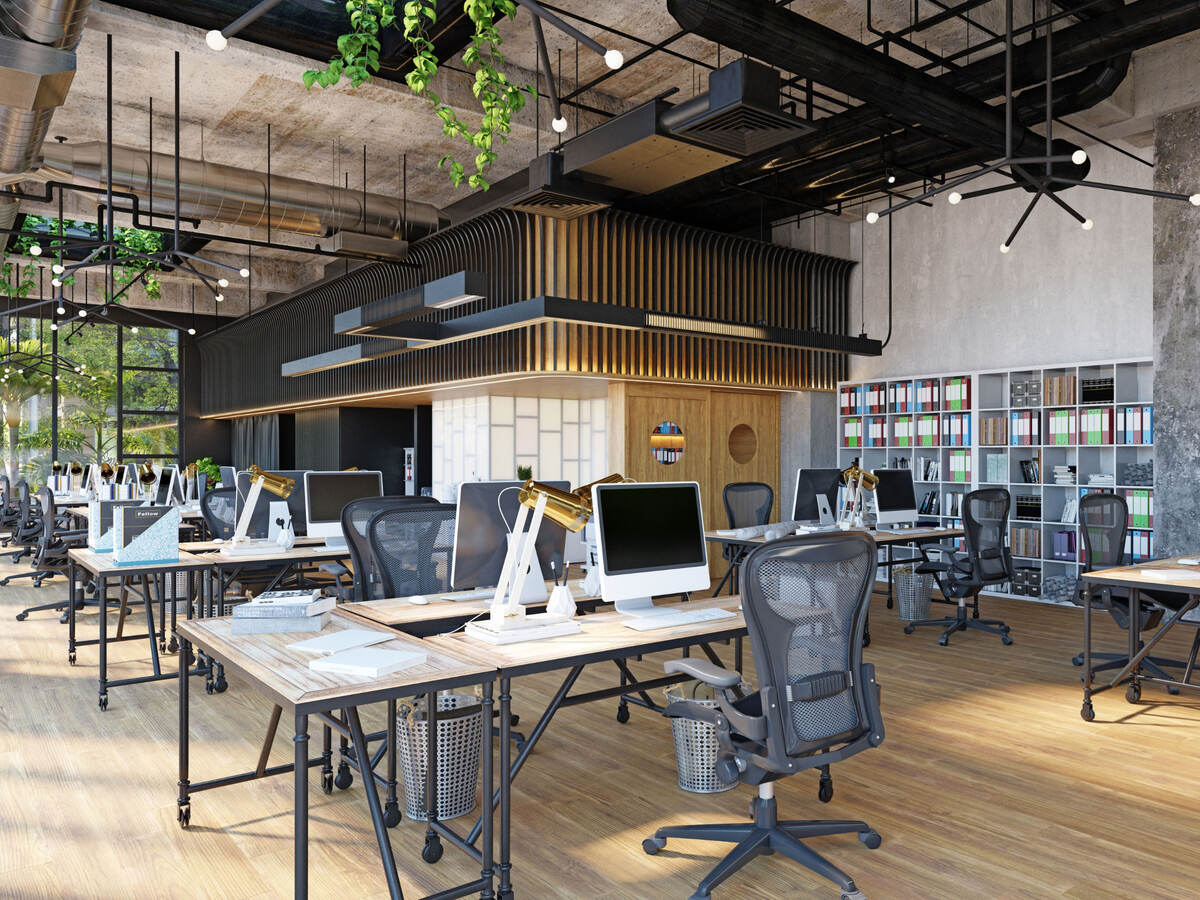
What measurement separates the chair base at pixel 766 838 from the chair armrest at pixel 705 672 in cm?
55

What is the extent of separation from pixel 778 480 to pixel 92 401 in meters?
14.5

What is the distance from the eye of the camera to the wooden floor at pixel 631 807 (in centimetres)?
312

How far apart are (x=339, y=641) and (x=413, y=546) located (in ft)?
4.64

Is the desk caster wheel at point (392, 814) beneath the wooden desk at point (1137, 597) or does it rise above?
beneath

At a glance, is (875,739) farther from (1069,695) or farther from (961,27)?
(961,27)

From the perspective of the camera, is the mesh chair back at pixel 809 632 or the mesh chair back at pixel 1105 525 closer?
the mesh chair back at pixel 809 632

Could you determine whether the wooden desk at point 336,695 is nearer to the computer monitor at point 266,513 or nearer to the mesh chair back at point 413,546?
the mesh chair back at point 413,546

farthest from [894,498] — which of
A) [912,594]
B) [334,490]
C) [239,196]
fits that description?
[239,196]

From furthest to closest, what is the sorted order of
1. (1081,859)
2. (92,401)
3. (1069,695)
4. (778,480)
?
(92,401), (778,480), (1069,695), (1081,859)

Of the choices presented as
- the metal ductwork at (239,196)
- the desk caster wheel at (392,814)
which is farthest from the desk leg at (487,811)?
the metal ductwork at (239,196)

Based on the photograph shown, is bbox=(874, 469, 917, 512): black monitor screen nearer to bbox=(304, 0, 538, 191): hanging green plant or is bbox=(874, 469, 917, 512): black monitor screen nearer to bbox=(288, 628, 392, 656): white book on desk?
bbox=(304, 0, 538, 191): hanging green plant

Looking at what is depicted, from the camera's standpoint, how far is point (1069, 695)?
18.4 ft

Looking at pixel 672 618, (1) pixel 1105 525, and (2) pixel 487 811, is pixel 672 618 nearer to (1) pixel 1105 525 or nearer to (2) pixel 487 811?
(2) pixel 487 811

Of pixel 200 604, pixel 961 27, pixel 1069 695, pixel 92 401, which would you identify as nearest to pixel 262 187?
pixel 200 604
